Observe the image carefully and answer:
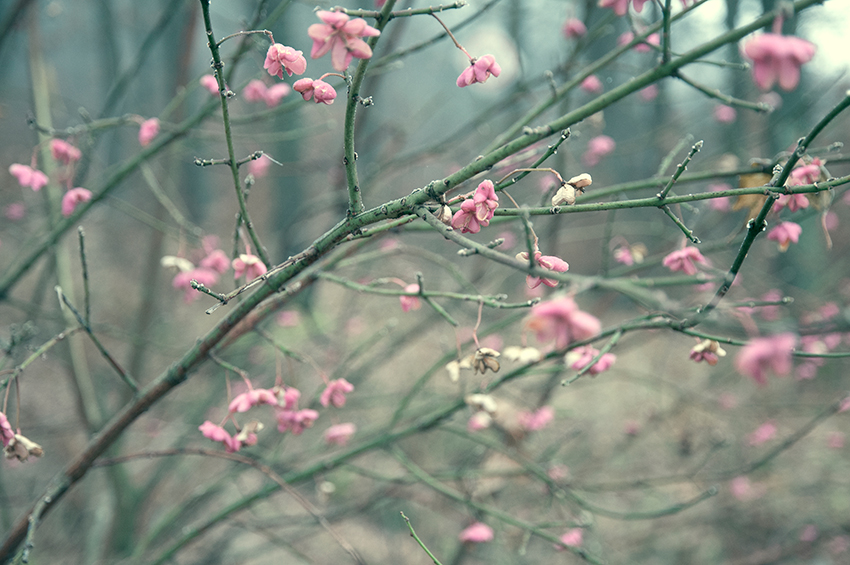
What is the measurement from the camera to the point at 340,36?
0.98 metres

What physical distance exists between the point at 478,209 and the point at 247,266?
770 millimetres

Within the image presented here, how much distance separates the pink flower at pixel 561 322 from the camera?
A: 28.0 inches

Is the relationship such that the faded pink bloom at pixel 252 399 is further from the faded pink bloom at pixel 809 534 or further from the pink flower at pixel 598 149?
the faded pink bloom at pixel 809 534

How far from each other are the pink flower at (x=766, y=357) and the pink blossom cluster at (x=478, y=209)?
0.57 metres

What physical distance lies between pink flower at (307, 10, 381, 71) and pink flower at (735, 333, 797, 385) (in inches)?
32.0

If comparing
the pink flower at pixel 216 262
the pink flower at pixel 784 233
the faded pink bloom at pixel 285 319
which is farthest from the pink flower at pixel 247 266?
the faded pink bloom at pixel 285 319

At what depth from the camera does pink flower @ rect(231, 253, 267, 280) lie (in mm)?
1462

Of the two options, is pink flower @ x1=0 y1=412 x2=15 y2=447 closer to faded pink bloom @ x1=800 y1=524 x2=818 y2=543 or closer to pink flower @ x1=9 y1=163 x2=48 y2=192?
pink flower @ x1=9 y1=163 x2=48 y2=192

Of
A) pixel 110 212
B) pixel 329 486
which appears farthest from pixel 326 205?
pixel 110 212

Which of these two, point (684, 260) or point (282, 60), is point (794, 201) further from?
point (282, 60)

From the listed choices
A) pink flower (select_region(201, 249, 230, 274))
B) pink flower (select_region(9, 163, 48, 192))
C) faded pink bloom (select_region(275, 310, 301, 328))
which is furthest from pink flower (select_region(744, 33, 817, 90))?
faded pink bloom (select_region(275, 310, 301, 328))

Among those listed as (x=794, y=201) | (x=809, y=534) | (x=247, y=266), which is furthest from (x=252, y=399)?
(x=809, y=534)

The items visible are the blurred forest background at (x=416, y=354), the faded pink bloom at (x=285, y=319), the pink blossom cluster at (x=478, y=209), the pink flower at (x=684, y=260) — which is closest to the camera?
the pink blossom cluster at (x=478, y=209)

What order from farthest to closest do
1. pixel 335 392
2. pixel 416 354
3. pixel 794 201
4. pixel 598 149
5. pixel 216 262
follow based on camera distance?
pixel 416 354 → pixel 598 149 → pixel 216 262 → pixel 335 392 → pixel 794 201
